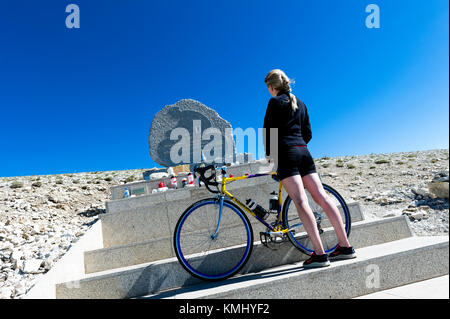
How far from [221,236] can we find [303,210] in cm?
90

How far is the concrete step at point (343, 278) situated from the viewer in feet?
Answer: 6.34

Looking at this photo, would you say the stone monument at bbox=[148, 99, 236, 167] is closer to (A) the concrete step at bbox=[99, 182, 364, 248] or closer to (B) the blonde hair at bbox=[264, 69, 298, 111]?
(A) the concrete step at bbox=[99, 182, 364, 248]

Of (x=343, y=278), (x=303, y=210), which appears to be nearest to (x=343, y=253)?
(x=343, y=278)

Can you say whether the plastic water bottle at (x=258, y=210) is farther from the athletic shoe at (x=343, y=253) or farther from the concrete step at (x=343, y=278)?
the athletic shoe at (x=343, y=253)

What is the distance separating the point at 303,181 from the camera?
2.42 meters

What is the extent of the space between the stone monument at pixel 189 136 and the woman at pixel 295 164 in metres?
6.30

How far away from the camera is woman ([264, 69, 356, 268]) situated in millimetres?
2260

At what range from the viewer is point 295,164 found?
2.31 m

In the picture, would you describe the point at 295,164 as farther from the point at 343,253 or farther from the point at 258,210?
the point at 343,253

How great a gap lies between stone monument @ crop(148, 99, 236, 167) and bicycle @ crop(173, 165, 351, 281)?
6070 millimetres

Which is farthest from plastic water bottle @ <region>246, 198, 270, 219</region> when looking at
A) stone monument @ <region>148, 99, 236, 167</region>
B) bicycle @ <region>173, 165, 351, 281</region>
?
stone monument @ <region>148, 99, 236, 167</region>

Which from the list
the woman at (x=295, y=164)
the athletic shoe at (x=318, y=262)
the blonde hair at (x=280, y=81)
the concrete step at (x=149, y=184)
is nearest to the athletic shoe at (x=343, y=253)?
the woman at (x=295, y=164)
